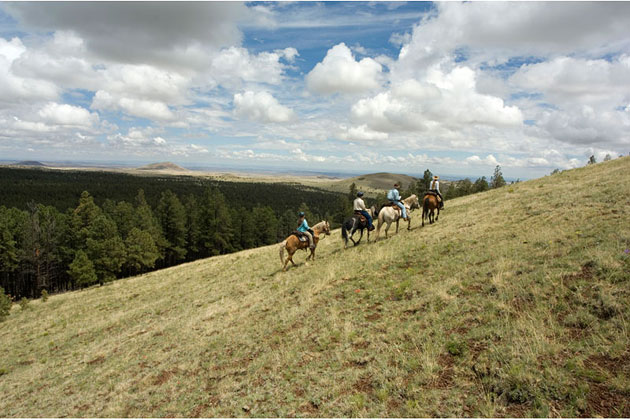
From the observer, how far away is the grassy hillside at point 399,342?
Result: 5.60m

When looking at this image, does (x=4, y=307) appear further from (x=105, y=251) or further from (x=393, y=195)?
(x=393, y=195)

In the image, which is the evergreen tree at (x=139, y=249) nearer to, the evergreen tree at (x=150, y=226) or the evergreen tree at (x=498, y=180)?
the evergreen tree at (x=150, y=226)

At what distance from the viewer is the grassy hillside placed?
560 cm

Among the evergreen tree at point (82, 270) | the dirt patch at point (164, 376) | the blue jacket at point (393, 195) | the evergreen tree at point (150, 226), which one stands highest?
the blue jacket at point (393, 195)

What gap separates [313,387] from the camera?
6824 millimetres

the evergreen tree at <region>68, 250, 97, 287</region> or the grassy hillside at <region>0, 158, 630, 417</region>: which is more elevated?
the grassy hillside at <region>0, 158, 630, 417</region>

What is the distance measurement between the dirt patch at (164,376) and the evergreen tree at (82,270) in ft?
146

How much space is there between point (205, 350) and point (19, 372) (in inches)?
425

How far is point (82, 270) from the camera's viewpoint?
140 ft

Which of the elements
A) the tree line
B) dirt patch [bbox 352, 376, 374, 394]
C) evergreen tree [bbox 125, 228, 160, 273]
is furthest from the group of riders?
evergreen tree [bbox 125, 228, 160, 273]

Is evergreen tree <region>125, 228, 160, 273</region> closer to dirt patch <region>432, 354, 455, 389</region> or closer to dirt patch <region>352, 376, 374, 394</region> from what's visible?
dirt patch <region>352, 376, 374, 394</region>

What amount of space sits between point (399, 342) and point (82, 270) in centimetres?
5170

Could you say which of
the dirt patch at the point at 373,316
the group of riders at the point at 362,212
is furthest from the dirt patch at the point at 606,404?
the group of riders at the point at 362,212

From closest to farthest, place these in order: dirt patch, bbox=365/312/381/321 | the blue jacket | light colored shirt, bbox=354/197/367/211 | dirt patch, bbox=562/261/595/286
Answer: dirt patch, bbox=562/261/595/286
dirt patch, bbox=365/312/381/321
light colored shirt, bbox=354/197/367/211
the blue jacket
